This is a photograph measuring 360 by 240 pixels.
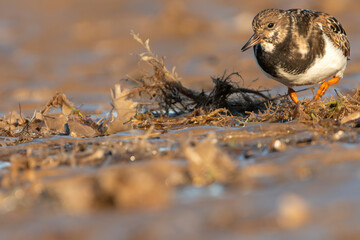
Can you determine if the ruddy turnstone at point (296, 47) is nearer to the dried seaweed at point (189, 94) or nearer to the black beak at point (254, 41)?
the black beak at point (254, 41)

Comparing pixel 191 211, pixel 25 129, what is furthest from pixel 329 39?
pixel 191 211

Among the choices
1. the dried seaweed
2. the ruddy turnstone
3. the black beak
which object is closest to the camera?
the ruddy turnstone

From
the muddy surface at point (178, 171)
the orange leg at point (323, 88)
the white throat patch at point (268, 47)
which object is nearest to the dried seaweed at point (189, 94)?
the muddy surface at point (178, 171)

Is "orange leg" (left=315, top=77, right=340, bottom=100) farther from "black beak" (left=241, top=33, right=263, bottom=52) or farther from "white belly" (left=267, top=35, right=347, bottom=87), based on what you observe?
"black beak" (left=241, top=33, right=263, bottom=52)

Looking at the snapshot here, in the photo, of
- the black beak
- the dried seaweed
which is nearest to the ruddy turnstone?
the black beak

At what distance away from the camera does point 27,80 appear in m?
8.58

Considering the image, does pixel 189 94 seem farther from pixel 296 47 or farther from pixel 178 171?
pixel 178 171

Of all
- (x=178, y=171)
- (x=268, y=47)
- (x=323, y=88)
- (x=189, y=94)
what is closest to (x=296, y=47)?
(x=268, y=47)

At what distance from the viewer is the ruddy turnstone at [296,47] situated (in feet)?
13.4

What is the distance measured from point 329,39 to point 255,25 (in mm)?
611

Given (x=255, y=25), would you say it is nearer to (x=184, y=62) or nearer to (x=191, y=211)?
(x=191, y=211)

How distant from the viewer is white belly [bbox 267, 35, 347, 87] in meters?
4.13

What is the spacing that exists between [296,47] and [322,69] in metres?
0.30

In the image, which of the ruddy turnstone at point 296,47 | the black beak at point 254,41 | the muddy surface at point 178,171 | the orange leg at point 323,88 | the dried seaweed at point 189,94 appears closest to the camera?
the muddy surface at point 178,171
